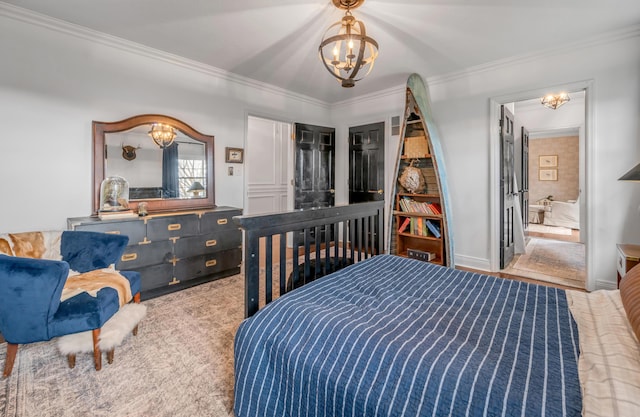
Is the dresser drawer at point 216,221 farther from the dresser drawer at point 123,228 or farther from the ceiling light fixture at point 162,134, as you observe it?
the ceiling light fixture at point 162,134

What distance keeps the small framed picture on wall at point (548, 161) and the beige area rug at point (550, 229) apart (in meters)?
1.70

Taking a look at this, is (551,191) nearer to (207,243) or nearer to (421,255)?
(421,255)

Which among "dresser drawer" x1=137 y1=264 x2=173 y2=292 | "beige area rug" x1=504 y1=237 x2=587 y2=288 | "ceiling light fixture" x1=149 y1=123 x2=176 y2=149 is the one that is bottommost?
"beige area rug" x1=504 y1=237 x2=587 y2=288

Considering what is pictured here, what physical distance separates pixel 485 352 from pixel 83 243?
279 cm

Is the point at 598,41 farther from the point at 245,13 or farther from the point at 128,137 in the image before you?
the point at 128,137

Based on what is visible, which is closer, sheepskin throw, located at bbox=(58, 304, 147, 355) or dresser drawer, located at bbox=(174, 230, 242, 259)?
sheepskin throw, located at bbox=(58, 304, 147, 355)

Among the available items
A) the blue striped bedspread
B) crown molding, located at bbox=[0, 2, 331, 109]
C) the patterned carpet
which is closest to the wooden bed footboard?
the blue striped bedspread

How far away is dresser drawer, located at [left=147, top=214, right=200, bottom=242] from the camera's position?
2877mm

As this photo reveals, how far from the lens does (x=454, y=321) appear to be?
1230 mm

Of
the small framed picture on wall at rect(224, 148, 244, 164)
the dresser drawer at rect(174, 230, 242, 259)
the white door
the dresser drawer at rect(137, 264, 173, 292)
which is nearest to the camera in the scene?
the dresser drawer at rect(137, 264, 173, 292)

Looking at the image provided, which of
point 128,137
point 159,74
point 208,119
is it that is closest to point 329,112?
point 208,119

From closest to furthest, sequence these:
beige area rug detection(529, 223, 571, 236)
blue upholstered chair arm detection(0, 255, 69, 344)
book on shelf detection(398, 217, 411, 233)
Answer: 1. blue upholstered chair arm detection(0, 255, 69, 344)
2. book on shelf detection(398, 217, 411, 233)
3. beige area rug detection(529, 223, 571, 236)

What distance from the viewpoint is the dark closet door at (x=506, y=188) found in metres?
3.68

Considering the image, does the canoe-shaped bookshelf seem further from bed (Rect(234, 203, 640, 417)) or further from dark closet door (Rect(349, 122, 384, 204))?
bed (Rect(234, 203, 640, 417))
